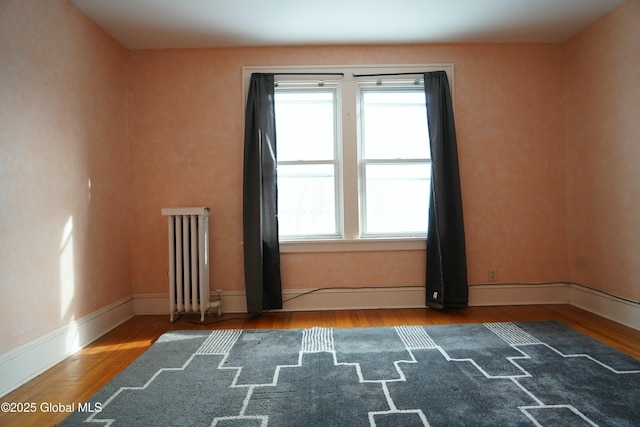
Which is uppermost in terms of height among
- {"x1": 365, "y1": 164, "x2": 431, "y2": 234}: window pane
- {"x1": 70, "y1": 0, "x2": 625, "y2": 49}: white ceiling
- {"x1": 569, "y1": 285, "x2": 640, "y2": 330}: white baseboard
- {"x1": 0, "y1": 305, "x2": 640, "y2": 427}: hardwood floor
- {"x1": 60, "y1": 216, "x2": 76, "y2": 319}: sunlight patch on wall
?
{"x1": 70, "y1": 0, "x2": 625, "y2": 49}: white ceiling

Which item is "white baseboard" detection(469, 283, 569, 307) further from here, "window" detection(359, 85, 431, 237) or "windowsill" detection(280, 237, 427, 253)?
"window" detection(359, 85, 431, 237)

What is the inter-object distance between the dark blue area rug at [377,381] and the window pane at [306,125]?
172cm

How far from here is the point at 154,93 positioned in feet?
12.2

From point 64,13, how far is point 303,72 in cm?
190

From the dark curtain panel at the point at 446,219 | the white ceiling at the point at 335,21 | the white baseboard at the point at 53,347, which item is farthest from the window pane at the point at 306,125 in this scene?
the white baseboard at the point at 53,347

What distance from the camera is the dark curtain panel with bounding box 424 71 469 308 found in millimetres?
3678

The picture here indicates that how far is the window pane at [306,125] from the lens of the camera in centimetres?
385

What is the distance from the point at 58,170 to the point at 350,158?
2.34 metres

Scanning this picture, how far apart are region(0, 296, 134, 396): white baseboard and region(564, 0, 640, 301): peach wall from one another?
13.7 feet

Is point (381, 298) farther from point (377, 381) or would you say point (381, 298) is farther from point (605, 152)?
point (605, 152)

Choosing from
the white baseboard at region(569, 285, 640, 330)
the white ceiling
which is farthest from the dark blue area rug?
the white ceiling

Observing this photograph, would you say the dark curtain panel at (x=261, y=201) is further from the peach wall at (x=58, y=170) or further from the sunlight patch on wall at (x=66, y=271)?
A: the sunlight patch on wall at (x=66, y=271)

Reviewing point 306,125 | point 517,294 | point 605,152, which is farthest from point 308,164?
point 605,152

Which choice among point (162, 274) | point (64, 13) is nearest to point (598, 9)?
point (64, 13)
